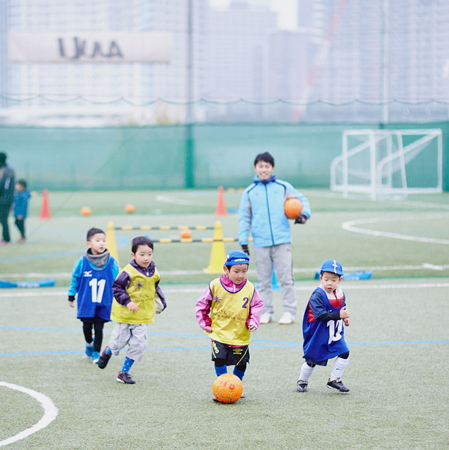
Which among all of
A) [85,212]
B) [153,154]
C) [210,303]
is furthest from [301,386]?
[85,212]

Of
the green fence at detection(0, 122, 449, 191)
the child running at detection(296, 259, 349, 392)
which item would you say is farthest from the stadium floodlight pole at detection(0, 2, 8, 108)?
the child running at detection(296, 259, 349, 392)

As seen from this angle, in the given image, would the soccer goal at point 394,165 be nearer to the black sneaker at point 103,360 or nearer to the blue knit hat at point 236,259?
the black sneaker at point 103,360

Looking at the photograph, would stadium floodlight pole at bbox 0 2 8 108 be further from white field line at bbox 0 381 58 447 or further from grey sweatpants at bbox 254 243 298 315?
white field line at bbox 0 381 58 447

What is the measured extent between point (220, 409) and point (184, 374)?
103 cm

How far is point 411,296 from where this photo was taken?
9.75 meters

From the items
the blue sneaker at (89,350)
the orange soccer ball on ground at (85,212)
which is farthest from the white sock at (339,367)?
Result: the orange soccer ball on ground at (85,212)

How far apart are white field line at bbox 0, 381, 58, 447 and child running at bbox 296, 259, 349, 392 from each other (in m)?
1.92

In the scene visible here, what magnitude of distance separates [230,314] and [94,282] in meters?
1.65

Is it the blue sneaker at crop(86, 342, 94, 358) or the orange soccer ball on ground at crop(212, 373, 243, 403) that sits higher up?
the orange soccer ball on ground at crop(212, 373, 243, 403)

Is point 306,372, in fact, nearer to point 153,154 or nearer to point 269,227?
point 269,227

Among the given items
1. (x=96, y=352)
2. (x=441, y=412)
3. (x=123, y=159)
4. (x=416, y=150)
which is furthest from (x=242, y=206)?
(x=416, y=150)

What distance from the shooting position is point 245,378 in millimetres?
6086

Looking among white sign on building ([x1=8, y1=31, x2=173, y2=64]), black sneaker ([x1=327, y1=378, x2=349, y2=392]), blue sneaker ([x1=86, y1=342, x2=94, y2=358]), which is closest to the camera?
black sneaker ([x1=327, y1=378, x2=349, y2=392])

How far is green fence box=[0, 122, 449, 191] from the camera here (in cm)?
1745
